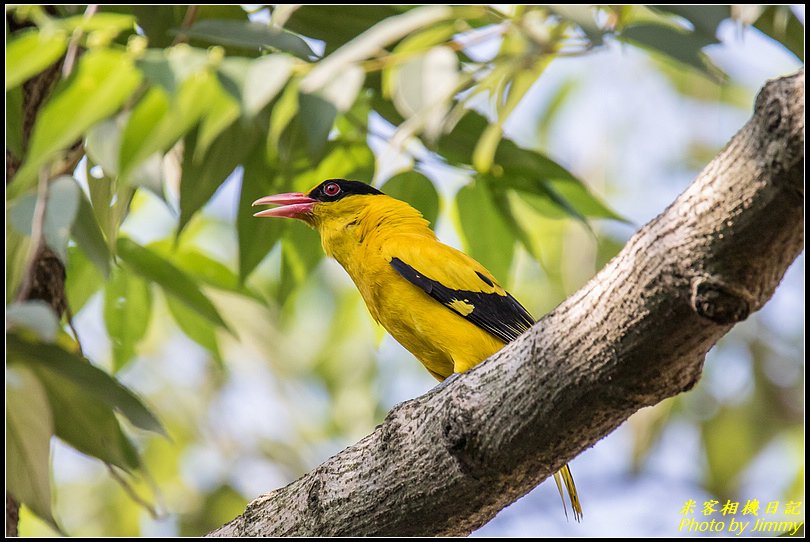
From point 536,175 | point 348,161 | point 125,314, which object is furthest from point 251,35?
point 125,314

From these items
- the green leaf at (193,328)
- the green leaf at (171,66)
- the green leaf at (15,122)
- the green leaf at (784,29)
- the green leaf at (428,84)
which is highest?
the green leaf at (784,29)

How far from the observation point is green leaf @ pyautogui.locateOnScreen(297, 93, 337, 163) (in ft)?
8.01

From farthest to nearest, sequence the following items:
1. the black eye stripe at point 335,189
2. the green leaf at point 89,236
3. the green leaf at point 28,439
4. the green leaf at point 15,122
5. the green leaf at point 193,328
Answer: the black eye stripe at point 335,189 → the green leaf at point 193,328 → the green leaf at point 15,122 → the green leaf at point 89,236 → the green leaf at point 28,439

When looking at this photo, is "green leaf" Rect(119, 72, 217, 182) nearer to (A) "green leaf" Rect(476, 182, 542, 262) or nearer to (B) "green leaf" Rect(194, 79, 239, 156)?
(B) "green leaf" Rect(194, 79, 239, 156)

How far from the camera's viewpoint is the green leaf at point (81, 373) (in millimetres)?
2193

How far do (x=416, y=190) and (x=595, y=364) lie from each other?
5.77ft

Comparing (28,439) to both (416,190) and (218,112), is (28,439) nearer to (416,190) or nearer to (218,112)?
(218,112)

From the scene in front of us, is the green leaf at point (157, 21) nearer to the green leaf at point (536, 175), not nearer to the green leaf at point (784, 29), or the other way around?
the green leaf at point (536, 175)

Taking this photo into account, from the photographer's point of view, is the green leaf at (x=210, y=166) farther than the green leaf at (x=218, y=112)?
Yes

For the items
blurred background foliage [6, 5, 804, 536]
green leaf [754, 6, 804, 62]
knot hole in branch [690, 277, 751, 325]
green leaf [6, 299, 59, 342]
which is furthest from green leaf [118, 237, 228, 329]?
green leaf [754, 6, 804, 62]

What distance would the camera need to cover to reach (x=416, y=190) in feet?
12.5

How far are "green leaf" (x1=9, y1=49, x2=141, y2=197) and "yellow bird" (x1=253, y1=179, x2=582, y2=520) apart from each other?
1.28 meters

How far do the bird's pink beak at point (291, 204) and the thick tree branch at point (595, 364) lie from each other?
1.32 m

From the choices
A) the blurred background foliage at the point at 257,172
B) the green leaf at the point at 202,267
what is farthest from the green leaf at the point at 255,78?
the green leaf at the point at 202,267
